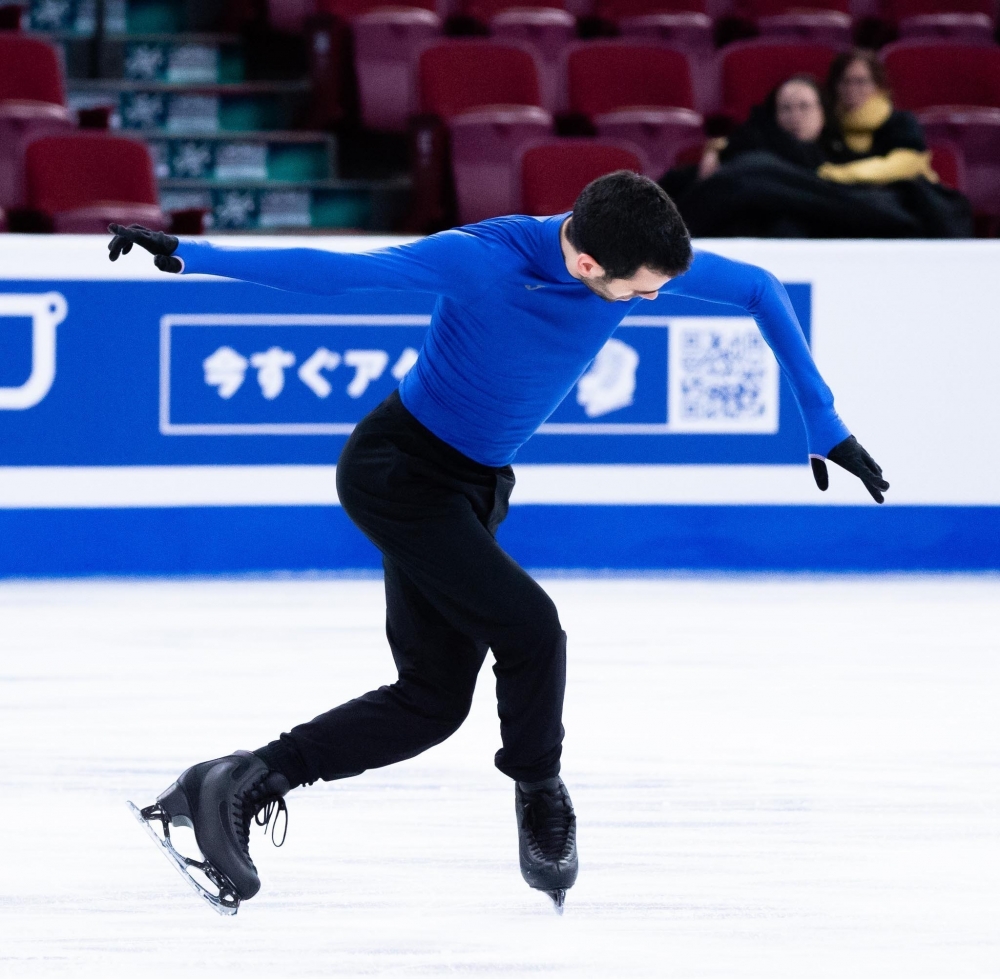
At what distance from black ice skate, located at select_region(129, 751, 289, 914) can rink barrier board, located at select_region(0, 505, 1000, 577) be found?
3278mm

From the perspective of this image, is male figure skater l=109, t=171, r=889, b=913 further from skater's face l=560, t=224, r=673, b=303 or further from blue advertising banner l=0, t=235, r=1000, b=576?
blue advertising banner l=0, t=235, r=1000, b=576

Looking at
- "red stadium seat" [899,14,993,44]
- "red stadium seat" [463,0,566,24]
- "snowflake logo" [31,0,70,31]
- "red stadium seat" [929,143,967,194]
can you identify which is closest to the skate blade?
"red stadium seat" [929,143,967,194]

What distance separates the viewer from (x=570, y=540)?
6141mm

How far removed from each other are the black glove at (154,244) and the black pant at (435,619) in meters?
0.49

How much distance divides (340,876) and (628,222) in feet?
3.82

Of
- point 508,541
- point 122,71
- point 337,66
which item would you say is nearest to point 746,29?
point 337,66

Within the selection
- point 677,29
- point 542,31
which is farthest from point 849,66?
point 542,31

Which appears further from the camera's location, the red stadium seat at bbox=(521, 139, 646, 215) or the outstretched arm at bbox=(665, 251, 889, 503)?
the red stadium seat at bbox=(521, 139, 646, 215)

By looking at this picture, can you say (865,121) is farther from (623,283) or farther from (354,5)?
(623,283)

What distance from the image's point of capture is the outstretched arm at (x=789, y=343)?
8.84 ft

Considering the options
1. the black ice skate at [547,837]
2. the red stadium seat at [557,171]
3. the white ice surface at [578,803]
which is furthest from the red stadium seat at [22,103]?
the black ice skate at [547,837]

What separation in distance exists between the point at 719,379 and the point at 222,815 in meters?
Answer: 3.85

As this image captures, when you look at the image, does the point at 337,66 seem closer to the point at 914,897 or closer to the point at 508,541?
the point at 508,541

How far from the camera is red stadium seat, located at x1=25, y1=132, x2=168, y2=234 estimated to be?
680 centimetres
